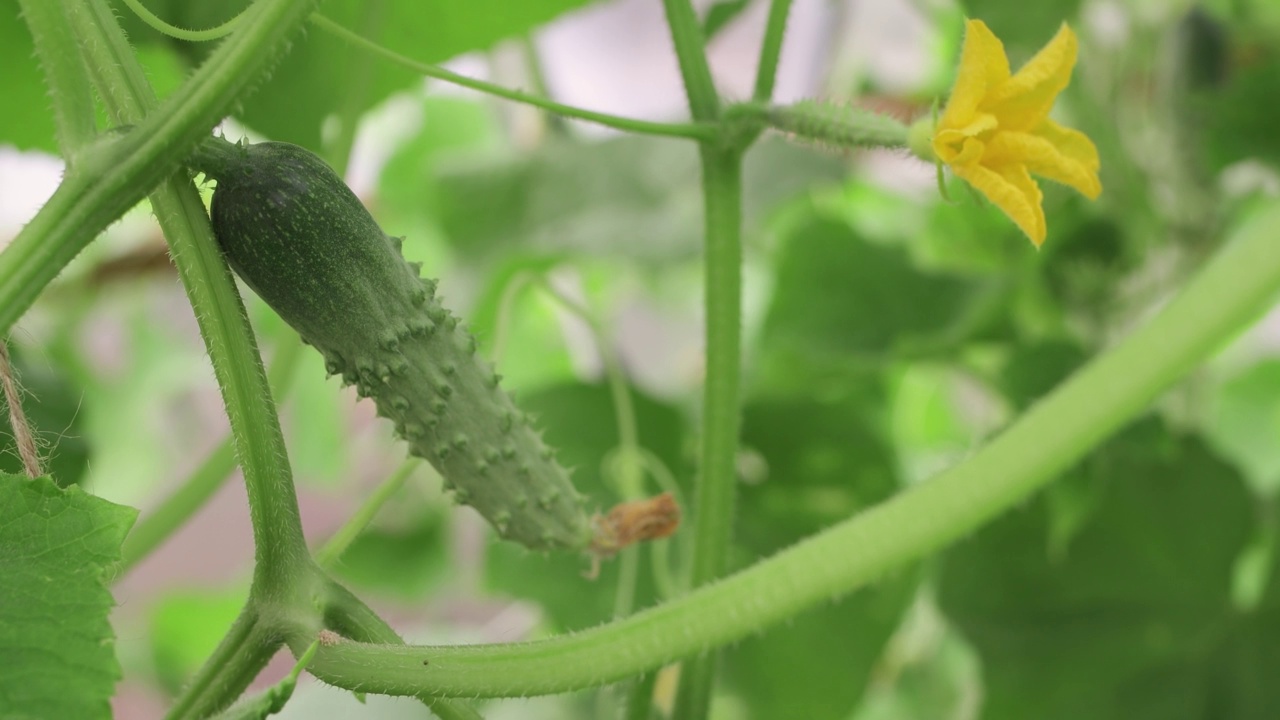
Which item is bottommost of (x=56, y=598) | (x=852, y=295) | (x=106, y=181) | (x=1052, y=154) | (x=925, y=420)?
(x=56, y=598)

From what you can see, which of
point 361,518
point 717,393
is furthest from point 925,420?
point 361,518

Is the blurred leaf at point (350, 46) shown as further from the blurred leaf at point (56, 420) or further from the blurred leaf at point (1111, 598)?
the blurred leaf at point (1111, 598)

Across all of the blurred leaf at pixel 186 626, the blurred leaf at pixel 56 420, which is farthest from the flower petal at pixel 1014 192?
the blurred leaf at pixel 186 626

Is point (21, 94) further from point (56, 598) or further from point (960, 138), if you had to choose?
point (960, 138)

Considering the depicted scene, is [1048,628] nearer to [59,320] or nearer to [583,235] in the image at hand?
[583,235]

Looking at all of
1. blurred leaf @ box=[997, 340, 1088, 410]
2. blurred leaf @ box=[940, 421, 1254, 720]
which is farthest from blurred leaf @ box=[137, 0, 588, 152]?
blurred leaf @ box=[940, 421, 1254, 720]

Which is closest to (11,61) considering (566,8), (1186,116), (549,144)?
(566,8)
